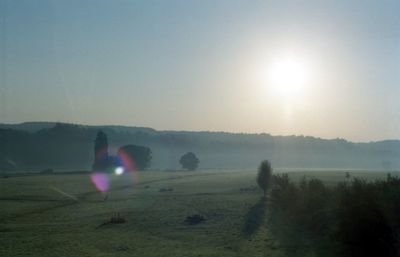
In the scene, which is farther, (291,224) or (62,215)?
(62,215)

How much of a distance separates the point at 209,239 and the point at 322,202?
12898 millimetres

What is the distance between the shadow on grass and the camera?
45531 mm

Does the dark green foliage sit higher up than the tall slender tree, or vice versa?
the tall slender tree

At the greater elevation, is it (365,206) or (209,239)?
(365,206)

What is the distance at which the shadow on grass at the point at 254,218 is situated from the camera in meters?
45.5

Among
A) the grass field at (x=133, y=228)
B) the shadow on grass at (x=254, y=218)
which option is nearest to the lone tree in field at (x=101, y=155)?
the grass field at (x=133, y=228)

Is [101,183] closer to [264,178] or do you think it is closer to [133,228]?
[264,178]

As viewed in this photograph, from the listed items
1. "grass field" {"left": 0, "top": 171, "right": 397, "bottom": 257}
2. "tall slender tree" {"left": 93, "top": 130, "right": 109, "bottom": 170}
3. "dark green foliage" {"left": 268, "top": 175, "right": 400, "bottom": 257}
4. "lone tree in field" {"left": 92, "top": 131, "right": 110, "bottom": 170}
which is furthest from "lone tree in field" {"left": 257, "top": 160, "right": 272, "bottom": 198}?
"tall slender tree" {"left": 93, "top": 130, "right": 109, "bottom": 170}

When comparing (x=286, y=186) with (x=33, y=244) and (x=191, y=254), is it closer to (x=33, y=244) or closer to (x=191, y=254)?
(x=191, y=254)

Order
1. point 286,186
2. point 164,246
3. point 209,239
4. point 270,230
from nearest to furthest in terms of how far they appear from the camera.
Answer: point 164,246 < point 209,239 < point 270,230 < point 286,186

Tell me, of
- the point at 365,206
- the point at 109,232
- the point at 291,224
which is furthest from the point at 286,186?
the point at 365,206

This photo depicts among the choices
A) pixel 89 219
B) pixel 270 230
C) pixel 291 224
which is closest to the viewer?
pixel 270 230

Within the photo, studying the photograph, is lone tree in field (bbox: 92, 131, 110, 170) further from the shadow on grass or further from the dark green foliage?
the dark green foliage

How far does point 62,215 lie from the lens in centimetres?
6022
